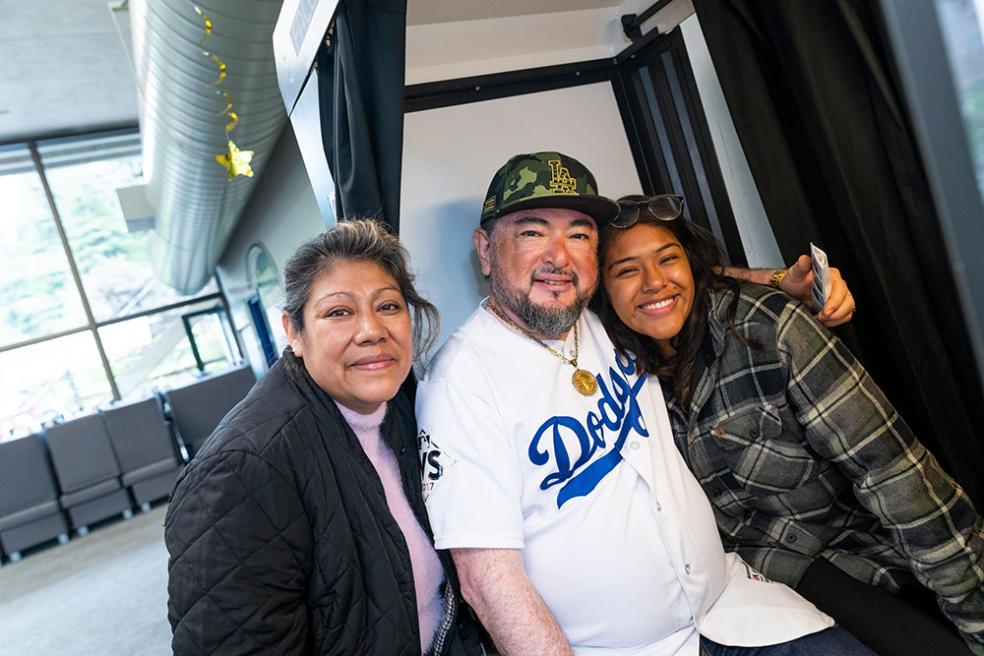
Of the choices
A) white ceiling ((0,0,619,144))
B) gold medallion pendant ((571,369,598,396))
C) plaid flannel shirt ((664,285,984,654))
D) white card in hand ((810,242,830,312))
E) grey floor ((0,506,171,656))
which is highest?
white ceiling ((0,0,619,144))

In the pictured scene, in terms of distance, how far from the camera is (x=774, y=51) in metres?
1.66

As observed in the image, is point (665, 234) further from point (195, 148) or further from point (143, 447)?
point (143, 447)

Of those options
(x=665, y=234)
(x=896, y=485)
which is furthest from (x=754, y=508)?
(x=665, y=234)

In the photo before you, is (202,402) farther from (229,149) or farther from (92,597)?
A: (229,149)

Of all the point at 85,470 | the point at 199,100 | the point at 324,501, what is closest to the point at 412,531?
the point at 324,501

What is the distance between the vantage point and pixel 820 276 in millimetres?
1351

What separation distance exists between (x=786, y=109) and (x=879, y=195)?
1.14 ft

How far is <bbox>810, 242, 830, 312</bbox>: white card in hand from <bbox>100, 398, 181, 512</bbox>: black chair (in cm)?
657

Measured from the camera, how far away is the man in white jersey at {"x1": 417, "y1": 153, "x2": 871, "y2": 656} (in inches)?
50.4

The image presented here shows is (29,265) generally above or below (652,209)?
above

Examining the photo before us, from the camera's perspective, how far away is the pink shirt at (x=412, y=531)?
52.8 inches

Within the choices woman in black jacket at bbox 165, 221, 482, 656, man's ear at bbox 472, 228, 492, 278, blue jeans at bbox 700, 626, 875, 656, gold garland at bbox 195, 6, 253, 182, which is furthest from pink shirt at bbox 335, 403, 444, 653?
gold garland at bbox 195, 6, 253, 182

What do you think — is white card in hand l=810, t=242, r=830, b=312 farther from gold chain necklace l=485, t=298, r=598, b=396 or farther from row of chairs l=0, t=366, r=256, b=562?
row of chairs l=0, t=366, r=256, b=562

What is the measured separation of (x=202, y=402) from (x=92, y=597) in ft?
10.3
